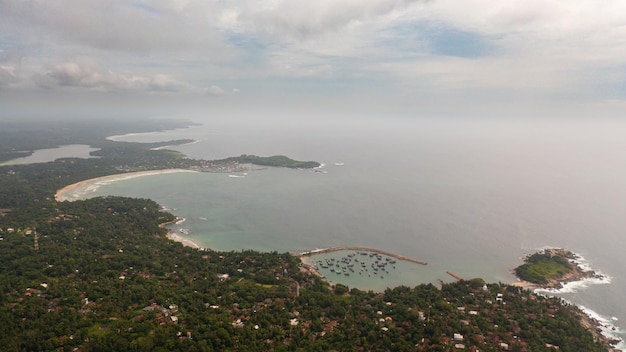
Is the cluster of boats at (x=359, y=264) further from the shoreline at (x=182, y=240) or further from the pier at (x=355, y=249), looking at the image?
the shoreline at (x=182, y=240)

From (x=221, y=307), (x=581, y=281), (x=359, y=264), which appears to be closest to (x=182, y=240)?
(x=221, y=307)

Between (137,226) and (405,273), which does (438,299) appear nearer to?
Answer: (405,273)

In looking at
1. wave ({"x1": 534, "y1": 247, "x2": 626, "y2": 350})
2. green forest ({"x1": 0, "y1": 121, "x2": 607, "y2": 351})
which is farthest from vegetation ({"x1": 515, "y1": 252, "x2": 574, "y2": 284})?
green forest ({"x1": 0, "y1": 121, "x2": 607, "y2": 351})

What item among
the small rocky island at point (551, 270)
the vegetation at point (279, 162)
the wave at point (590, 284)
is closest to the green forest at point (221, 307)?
the wave at point (590, 284)

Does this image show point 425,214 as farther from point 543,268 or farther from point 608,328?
point 608,328

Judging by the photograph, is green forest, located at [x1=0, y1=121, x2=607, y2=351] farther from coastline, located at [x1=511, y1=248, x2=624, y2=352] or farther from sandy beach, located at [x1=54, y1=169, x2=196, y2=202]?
sandy beach, located at [x1=54, y1=169, x2=196, y2=202]

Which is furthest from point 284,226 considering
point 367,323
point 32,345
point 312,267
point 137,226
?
point 32,345
